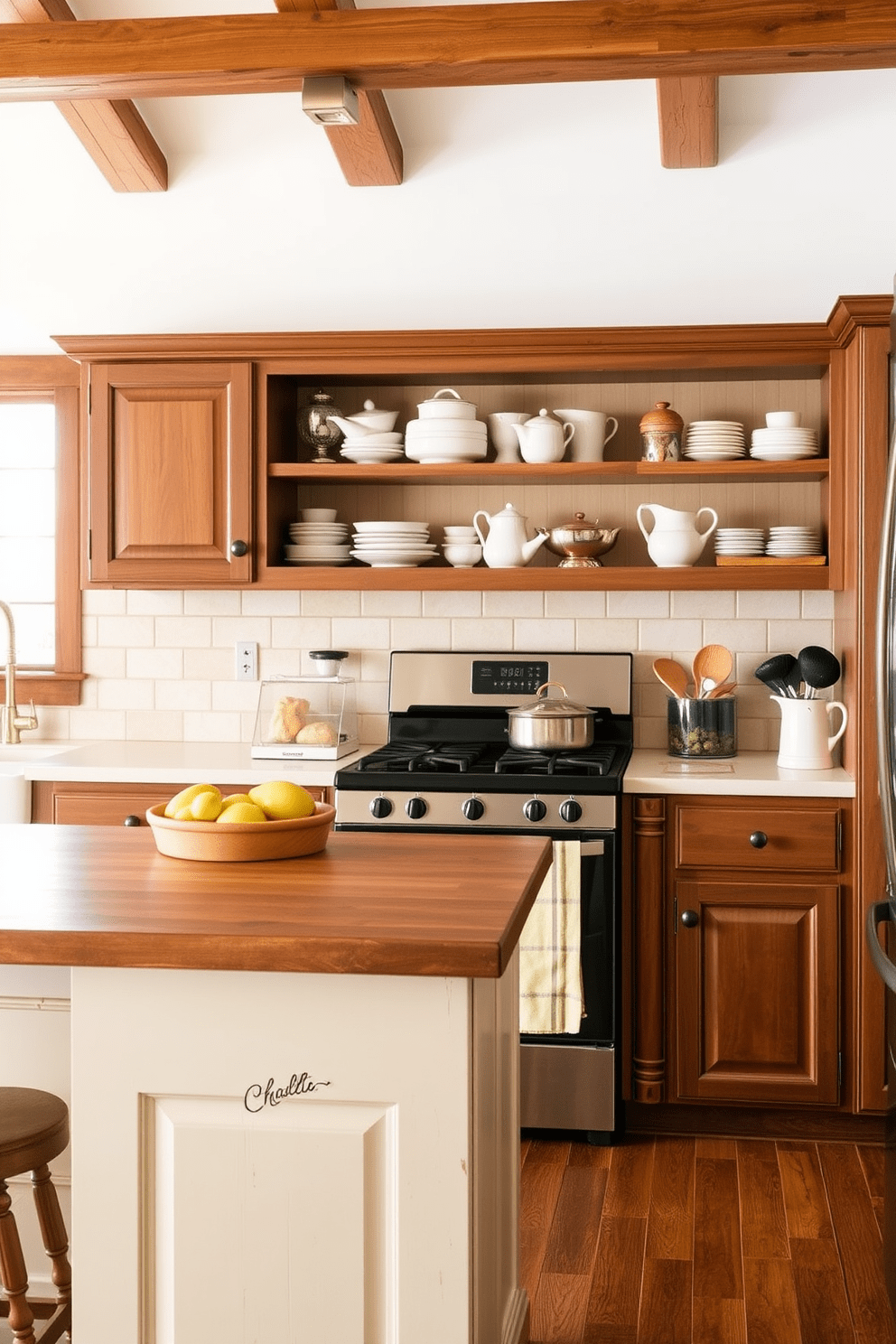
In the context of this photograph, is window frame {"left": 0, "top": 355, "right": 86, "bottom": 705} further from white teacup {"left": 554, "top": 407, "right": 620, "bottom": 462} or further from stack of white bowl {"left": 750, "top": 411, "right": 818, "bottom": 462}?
stack of white bowl {"left": 750, "top": 411, "right": 818, "bottom": 462}

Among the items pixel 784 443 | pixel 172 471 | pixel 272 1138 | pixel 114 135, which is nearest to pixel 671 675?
pixel 784 443

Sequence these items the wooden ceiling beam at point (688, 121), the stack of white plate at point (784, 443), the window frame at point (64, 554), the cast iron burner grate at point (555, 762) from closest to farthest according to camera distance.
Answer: the wooden ceiling beam at point (688, 121) < the cast iron burner grate at point (555, 762) < the stack of white plate at point (784, 443) < the window frame at point (64, 554)

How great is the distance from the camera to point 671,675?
4.07 meters

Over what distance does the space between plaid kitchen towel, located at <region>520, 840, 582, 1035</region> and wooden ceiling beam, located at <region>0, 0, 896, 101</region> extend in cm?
187

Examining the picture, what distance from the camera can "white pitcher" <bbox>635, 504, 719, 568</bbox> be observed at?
3.91 metres

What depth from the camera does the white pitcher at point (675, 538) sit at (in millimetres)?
3910

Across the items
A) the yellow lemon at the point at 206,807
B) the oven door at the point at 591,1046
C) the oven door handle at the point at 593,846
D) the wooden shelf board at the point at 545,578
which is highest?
the wooden shelf board at the point at 545,578

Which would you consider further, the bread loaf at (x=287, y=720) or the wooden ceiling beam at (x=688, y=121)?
the bread loaf at (x=287, y=720)

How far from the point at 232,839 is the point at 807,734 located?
6.74 feet

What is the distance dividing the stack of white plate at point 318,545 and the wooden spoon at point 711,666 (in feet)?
3.71

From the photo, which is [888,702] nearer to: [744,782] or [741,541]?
[744,782]

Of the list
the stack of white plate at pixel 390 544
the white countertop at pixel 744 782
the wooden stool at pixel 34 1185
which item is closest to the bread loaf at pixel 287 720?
the stack of white plate at pixel 390 544

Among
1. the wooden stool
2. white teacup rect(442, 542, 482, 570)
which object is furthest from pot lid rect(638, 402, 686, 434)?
the wooden stool

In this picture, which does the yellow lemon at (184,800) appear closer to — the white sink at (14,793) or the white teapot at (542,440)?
the white sink at (14,793)
